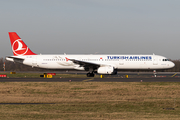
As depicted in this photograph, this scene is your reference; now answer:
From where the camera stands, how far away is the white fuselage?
48.0 metres

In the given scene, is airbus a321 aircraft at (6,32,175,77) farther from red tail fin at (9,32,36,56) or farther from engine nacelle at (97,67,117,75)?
red tail fin at (9,32,36,56)

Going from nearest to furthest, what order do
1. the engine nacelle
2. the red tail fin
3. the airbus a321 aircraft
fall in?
the engine nacelle < the airbus a321 aircraft < the red tail fin

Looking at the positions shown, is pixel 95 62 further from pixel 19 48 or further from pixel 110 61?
pixel 19 48

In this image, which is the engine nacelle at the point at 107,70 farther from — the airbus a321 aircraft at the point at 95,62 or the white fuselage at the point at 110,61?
the white fuselage at the point at 110,61

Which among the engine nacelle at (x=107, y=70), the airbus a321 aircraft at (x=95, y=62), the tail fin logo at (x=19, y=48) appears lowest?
the engine nacelle at (x=107, y=70)

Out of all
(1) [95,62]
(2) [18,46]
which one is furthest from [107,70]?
(2) [18,46]

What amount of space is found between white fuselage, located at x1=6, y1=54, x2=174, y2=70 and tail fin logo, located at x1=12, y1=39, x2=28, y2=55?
2.19m

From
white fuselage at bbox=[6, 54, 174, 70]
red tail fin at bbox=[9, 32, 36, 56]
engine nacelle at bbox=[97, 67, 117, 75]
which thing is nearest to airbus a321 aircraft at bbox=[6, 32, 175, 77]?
white fuselage at bbox=[6, 54, 174, 70]

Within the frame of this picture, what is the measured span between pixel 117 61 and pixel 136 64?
3536 mm

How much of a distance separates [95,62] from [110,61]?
283 cm

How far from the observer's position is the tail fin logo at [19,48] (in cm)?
5116

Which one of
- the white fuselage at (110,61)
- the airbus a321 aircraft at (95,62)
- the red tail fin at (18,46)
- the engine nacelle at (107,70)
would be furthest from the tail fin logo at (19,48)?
the engine nacelle at (107,70)

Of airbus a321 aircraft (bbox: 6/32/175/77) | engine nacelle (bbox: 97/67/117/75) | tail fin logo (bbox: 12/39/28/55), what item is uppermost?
tail fin logo (bbox: 12/39/28/55)

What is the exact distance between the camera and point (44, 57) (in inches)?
1972
